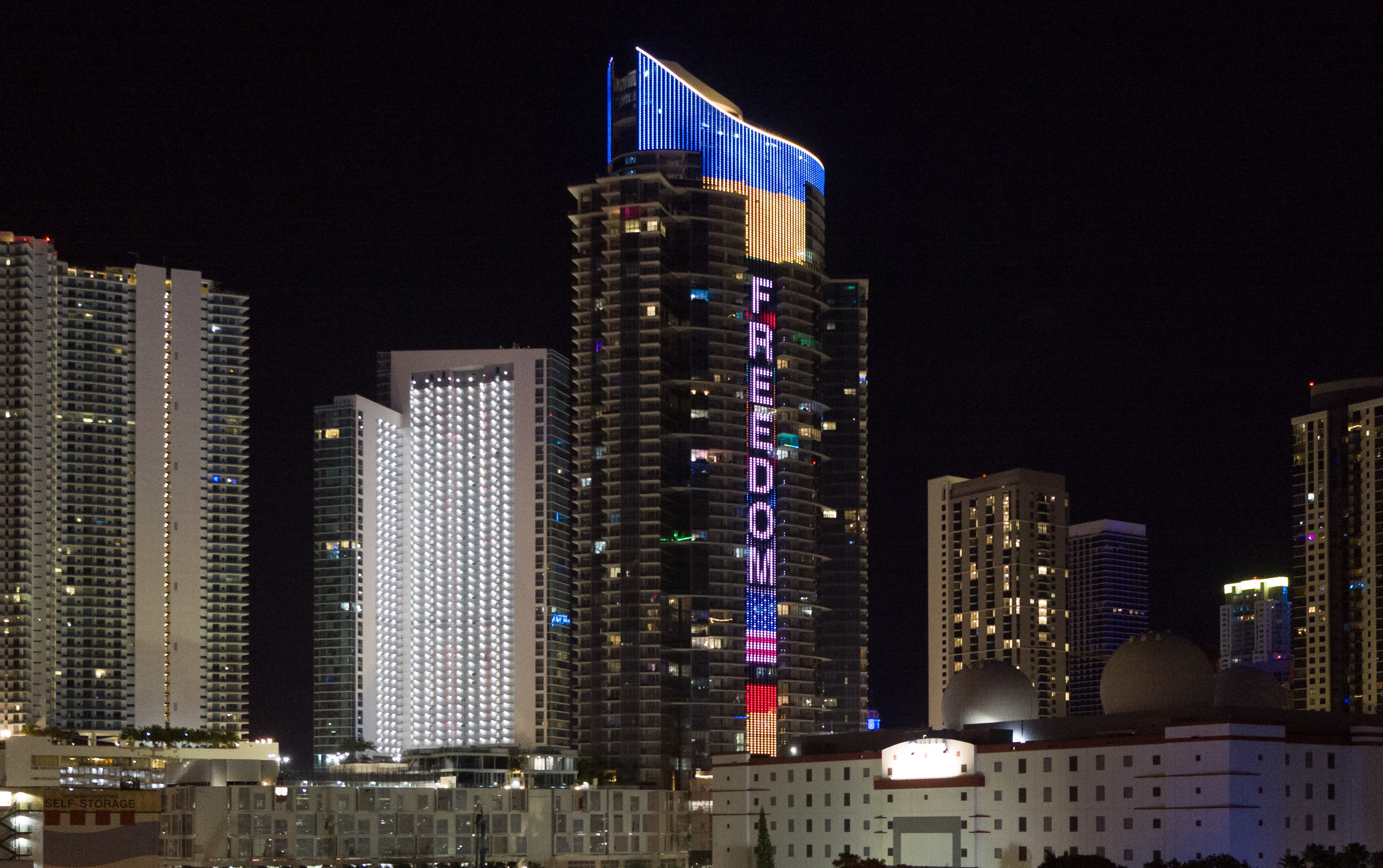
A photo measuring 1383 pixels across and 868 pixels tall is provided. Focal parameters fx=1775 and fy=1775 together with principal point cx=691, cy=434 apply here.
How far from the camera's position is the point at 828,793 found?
475 feet

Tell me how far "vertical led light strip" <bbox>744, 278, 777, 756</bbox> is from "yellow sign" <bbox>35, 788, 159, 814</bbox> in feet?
198

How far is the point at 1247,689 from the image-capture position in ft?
441

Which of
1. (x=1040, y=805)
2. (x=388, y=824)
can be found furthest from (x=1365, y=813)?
(x=388, y=824)

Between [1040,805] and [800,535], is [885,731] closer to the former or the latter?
[1040,805]

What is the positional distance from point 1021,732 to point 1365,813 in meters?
25.4

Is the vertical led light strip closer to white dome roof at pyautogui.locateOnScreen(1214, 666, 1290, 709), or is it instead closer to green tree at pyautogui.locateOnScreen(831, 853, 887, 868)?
green tree at pyautogui.locateOnScreen(831, 853, 887, 868)

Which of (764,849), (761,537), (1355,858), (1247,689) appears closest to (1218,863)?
(1355,858)

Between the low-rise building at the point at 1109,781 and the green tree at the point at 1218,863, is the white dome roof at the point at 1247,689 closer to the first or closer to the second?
the low-rise building at the point at 1109,781

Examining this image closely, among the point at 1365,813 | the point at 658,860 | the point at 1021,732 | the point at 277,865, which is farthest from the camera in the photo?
the point at 658,860

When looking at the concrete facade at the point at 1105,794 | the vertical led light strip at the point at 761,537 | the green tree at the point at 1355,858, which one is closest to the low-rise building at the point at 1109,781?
the concrete facade at the point at 1105,794

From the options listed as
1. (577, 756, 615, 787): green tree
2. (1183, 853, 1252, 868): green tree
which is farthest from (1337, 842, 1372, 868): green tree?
(577, 756, 615, 787): green tree

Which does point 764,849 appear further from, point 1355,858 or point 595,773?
point 1355,858

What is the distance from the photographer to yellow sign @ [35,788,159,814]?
163750 mm

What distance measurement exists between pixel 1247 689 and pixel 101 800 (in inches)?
4093
